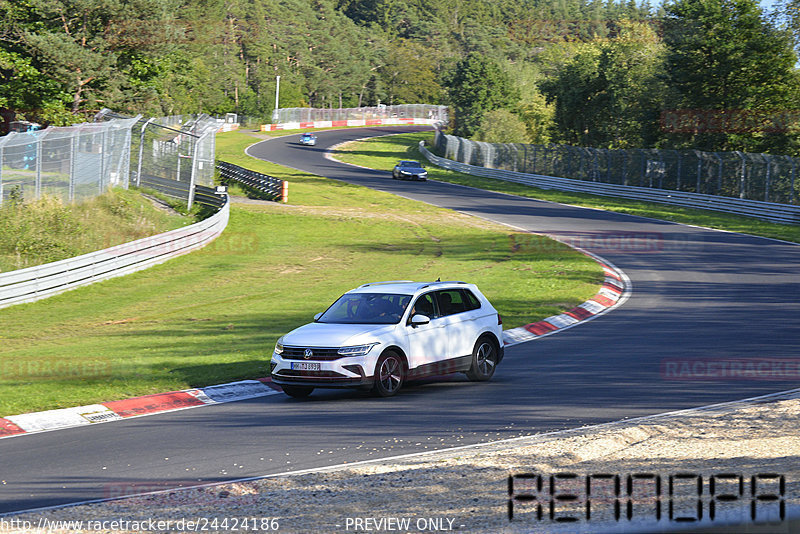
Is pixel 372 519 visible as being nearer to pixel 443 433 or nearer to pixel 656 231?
pixel 443 433

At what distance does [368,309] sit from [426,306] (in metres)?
0.91

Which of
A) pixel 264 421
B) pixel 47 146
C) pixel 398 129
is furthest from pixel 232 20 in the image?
pixel 264 421

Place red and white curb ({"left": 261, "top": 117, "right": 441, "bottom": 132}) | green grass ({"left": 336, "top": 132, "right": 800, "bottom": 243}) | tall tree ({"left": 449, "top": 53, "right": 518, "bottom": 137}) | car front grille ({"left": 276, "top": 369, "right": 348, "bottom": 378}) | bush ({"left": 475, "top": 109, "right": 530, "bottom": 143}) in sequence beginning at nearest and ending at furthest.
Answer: car front grille ({"left": 276, "top": 369, "right": 348, "bottom": 378}) < green grass ({"left": 336, "top": 132, "right": 800, "bottom": 243}) < bush ({"left": 475, "top": 109, "right": 530, "bottom": 143}) < tall tree ({"left": 449, "top": 53, "right": 518, "bottom": 137}) < red and white curb ({"left": 261, "top": 117, "right": 441, "bottom": 132})

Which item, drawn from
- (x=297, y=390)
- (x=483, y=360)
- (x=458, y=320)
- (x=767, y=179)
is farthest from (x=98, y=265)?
(x=767, y=179)

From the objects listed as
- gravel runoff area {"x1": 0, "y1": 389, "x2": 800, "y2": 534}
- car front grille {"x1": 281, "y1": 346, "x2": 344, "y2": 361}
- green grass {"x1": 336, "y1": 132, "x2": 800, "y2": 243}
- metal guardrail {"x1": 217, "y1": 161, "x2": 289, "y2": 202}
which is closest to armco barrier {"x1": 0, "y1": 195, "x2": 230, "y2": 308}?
car front grille {"x1": 281, "y1": 346, "x2": 344, "y2": 361}

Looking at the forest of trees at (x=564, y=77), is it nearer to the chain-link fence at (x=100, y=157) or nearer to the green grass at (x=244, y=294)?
the chain-link fence at (x=100, y=157)

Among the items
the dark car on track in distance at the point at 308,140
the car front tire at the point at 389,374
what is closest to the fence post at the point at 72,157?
the car front tire at the point at 389,374

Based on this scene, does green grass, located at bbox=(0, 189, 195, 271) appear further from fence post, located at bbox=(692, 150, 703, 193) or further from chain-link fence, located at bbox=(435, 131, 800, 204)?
fence post, located at bbox=(692, 150, 703, 193)

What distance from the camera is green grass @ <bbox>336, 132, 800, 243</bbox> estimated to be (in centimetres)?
3719

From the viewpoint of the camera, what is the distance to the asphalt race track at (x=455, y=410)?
8.86m

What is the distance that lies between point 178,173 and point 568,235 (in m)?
16.6

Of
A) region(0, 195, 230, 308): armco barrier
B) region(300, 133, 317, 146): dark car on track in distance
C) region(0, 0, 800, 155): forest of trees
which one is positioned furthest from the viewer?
region(300, 133, 317, 146): dark car on track in distance

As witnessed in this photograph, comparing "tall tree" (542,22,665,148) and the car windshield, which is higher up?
"tall tree" (542,22,665,148)

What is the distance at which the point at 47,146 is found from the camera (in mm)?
24906
